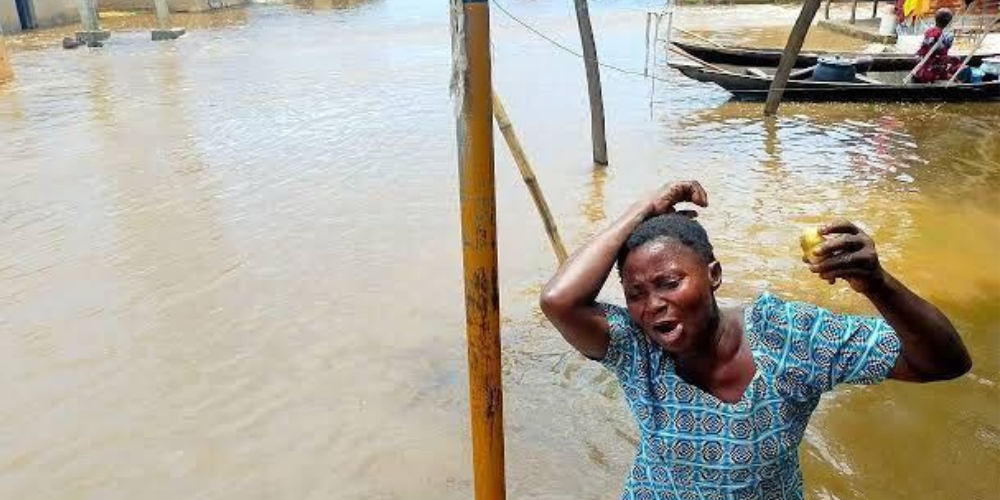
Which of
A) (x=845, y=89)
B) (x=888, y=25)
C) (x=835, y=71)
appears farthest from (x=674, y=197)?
(x=888, y=25)

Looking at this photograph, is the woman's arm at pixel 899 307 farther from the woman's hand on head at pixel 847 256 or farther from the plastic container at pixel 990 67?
the plastic container at pixel 990 67

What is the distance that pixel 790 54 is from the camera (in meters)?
10.1

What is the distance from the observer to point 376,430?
154 inches

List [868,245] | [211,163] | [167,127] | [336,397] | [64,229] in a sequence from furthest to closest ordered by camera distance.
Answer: [167,127]
[211,163]
[64,229]
[336,397]
[868,245]

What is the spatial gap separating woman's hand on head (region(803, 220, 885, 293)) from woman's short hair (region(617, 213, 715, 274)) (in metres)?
0.21

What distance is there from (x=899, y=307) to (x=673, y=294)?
355 millimetres

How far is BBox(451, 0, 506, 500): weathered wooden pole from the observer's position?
162 centimetres

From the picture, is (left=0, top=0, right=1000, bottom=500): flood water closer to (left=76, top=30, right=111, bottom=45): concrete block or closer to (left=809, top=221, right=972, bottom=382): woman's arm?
(left=809, top=221, right=972, bottom=382): woman's arm

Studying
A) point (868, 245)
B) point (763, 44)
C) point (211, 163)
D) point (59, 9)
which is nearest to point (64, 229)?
point (211, 163)

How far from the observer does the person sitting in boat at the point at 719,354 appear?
1.35 meters

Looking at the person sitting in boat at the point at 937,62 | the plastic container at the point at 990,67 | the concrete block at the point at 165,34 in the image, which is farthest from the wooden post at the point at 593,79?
the concrete block at the point at 165,34

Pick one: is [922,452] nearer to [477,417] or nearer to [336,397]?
[477,417]

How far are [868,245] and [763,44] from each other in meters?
18.9

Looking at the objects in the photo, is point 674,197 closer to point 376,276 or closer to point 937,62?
point 376,276
